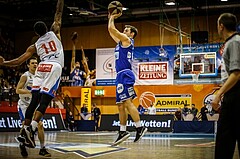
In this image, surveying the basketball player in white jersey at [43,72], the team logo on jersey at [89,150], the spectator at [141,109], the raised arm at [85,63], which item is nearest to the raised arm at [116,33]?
the basketball player in white jersey at [43,72]

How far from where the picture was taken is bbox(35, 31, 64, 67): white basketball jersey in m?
6.62

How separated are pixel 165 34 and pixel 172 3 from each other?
12.3 ft

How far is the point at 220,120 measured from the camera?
4184 mm

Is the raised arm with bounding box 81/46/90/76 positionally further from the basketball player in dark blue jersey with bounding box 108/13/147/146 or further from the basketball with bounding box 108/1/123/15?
the basketball with bounding box 108/1/123/15

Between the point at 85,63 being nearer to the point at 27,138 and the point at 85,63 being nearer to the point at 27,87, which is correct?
the point at 27,87

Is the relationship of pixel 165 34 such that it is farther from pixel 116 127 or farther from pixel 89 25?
pixel 116 127

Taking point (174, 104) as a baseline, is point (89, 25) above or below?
above

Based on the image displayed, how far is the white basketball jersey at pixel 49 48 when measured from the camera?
6.62 m

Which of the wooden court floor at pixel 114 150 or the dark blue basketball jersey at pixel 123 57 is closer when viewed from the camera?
the wooden court floor at pixel 114 150

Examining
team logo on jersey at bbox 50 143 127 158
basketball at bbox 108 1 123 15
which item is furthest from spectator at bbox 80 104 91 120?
basketball at bbox 108 1 123 15

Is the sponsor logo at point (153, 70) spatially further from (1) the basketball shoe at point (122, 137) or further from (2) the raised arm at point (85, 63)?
(1) the basketball shoe at point (122, 137)

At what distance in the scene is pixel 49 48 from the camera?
6629 millimetres

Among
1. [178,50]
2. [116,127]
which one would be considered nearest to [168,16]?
[178,50]

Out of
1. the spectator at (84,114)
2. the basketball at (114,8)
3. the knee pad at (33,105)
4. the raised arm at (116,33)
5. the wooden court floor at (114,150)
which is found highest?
the basketball at (114,8)
